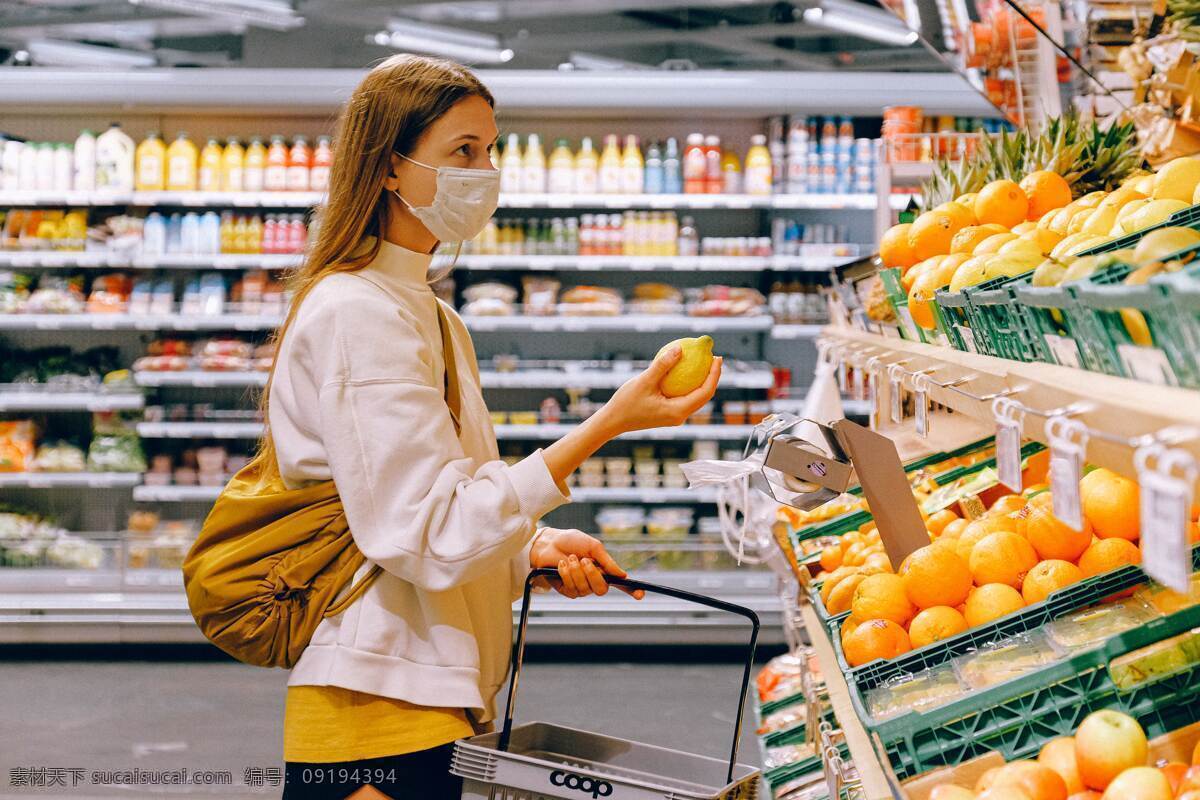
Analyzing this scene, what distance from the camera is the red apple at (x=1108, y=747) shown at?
3.50 ft

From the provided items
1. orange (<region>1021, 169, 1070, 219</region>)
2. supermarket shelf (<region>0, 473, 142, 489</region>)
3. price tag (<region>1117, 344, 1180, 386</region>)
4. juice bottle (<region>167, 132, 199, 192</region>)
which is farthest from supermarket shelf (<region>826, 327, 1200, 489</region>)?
supermarket shelf (<region>0, 473, 142, 489</region>)

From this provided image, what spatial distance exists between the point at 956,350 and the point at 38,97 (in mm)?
5142

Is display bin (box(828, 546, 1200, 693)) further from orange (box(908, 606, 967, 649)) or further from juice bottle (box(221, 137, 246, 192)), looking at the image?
juice bottle (box(221, 137, 246, 192))

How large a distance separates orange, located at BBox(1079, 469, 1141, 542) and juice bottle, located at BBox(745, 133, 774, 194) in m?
3.97

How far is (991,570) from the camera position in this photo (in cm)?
158

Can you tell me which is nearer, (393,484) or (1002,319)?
(1002,319)

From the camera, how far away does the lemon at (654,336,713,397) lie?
5.03 ft

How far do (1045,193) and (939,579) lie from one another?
83 cm

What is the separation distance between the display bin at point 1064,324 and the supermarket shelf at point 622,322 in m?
4.12

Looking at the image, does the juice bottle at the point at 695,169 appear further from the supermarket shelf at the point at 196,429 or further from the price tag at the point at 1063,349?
the price tag at the point at 1063,349

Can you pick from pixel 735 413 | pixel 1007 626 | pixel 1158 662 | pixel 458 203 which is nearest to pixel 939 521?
pixel 1007 626

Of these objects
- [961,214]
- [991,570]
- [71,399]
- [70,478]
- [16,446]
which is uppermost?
[961,214]

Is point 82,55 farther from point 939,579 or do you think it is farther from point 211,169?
point 939,579

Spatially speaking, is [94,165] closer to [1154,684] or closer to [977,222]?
[977,222]
